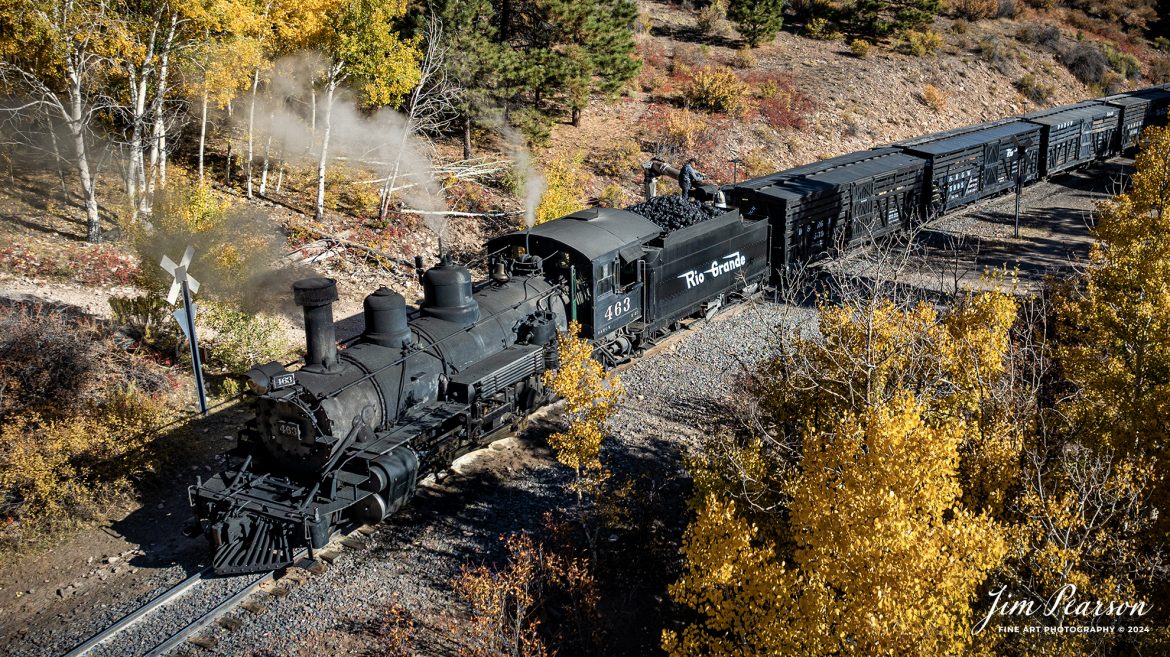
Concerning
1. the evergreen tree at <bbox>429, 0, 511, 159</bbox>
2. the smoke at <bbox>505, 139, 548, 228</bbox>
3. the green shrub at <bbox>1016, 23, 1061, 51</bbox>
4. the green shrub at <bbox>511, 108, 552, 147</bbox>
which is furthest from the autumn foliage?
the green shrub at <bbox>1016, 23, 1061, 51</bbox>

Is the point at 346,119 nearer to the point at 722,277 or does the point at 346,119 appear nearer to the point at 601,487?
the point at 722,277

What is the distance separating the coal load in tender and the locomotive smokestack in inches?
354

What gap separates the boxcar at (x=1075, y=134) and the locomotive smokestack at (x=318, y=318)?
105 feet

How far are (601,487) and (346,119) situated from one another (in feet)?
74.8

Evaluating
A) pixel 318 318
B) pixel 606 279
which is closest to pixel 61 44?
pixel 318 318

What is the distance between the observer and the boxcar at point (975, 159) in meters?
28.9

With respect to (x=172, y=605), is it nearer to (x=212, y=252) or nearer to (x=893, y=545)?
(x=893, y=545)

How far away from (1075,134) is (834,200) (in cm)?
1877

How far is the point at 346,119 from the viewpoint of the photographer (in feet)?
107

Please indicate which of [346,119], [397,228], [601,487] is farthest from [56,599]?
[346,119]

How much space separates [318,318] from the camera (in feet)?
43.2

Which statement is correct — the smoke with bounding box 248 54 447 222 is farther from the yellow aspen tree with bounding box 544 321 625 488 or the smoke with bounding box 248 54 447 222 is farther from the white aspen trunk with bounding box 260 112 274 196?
the yellow aspen tree with bounding box 544 321 625 488

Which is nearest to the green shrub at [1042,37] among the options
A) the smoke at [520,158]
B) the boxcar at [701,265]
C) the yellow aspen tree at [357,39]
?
the smoke at [520,158]

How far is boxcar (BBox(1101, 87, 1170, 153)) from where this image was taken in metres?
40.2
